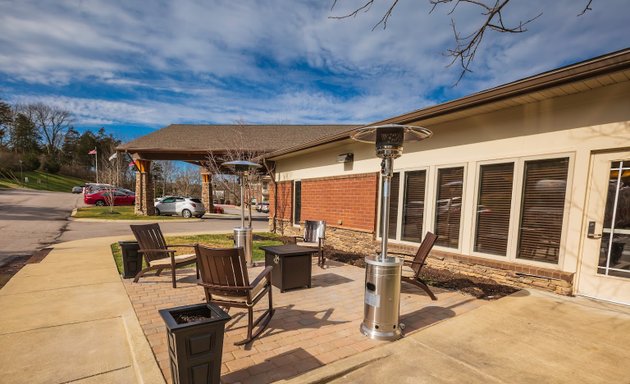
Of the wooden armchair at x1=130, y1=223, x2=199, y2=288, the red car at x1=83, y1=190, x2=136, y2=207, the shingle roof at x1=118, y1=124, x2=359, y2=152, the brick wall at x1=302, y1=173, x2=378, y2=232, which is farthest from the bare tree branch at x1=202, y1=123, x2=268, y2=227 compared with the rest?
the red car at x1=83, y1=190, x2=136, y2=207

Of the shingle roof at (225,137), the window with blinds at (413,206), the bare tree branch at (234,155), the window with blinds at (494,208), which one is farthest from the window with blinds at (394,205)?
the shingle roof at (225,137)

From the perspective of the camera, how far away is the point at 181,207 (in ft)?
65.4

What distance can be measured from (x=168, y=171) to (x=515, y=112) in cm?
4313

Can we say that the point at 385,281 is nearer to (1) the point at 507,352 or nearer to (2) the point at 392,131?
(1) the point at 507,352

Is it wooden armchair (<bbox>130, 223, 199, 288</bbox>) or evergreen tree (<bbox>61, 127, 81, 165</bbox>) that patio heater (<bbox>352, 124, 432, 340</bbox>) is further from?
evergreen tree (<bbox>61, 127, 81, 165</bbox>)

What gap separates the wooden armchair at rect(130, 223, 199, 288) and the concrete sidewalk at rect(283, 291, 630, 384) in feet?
11.8

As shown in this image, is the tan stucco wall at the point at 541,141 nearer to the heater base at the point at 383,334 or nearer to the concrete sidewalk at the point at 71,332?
the heater base at the point at 383,334

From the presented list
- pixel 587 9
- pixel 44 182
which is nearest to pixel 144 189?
pixel 587 9

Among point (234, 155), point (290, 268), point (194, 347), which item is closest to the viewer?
point (194, 347)

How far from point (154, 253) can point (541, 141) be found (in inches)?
280

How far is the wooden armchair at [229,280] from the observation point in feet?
10.5

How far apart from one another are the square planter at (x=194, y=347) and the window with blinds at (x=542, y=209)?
4.99 m

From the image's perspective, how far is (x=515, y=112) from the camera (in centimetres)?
494

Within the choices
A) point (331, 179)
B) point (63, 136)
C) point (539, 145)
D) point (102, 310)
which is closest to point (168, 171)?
point (63, 136)
